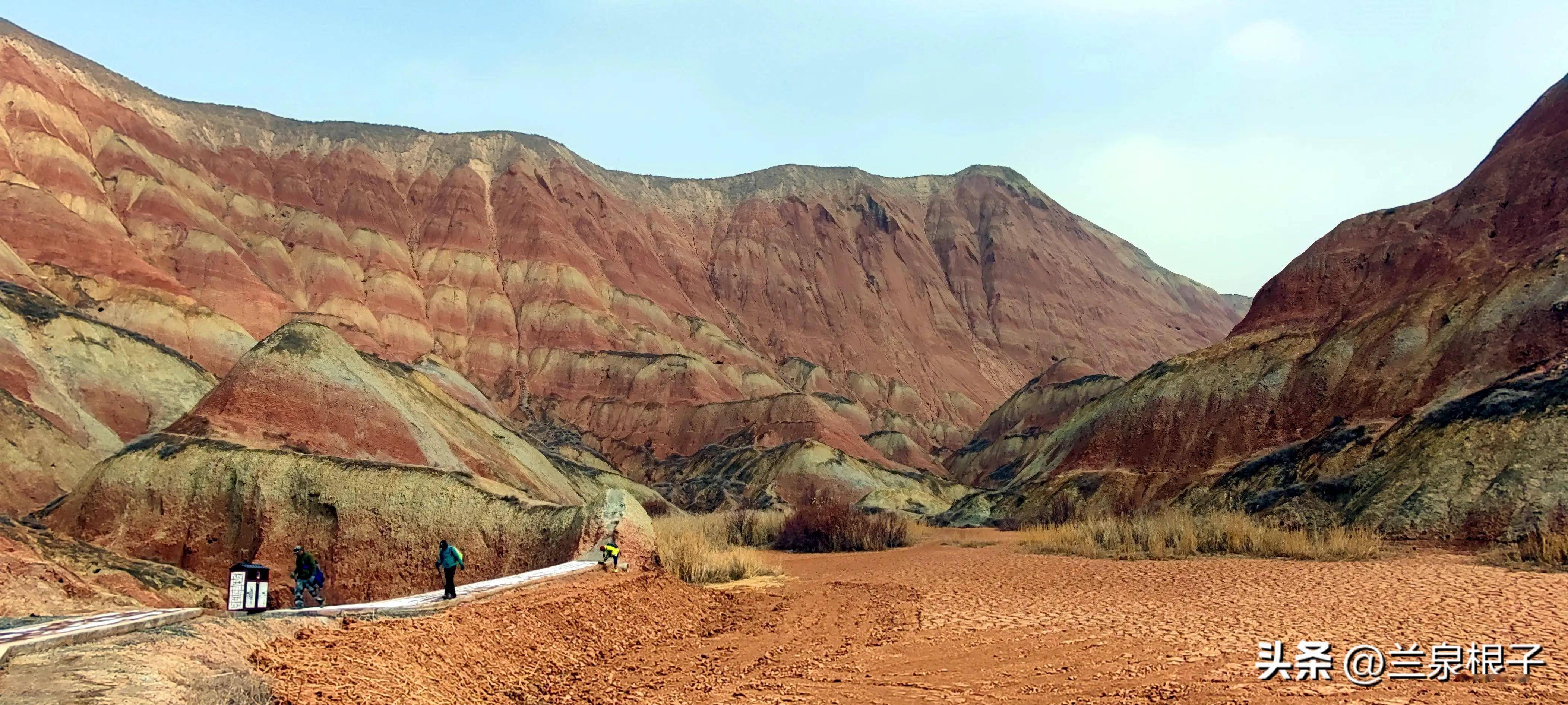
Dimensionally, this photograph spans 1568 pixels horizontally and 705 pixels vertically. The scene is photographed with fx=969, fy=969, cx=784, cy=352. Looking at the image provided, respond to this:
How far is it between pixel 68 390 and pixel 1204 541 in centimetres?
3860

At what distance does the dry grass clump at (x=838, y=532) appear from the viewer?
32.0 metres

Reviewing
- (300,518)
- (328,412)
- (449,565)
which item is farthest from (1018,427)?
(449,565)

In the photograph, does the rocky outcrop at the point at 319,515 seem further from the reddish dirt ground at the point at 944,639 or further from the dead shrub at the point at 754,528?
the dead shrub at the point at 754,528

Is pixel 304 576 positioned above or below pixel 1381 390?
below

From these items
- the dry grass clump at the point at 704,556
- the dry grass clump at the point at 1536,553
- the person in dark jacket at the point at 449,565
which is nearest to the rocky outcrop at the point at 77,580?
the person in dark jacket at the point at 449,565

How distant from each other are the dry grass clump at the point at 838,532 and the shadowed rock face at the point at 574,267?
101 ft

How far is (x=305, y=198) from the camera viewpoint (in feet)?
284

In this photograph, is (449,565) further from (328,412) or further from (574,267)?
(574,267)

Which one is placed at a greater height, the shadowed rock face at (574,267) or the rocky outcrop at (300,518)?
the shadowed rock face at (574,267)

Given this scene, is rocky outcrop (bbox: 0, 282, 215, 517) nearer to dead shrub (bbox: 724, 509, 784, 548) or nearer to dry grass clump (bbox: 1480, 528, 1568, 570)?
dead shrub (bbox: 724, 509, 784, 548)

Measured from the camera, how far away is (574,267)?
90250mm

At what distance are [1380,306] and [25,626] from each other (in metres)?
44.4

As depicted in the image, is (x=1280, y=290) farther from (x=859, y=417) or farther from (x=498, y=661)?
(x=498, y=661)

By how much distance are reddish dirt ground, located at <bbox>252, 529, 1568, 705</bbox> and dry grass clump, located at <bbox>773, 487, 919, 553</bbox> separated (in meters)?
13.1
